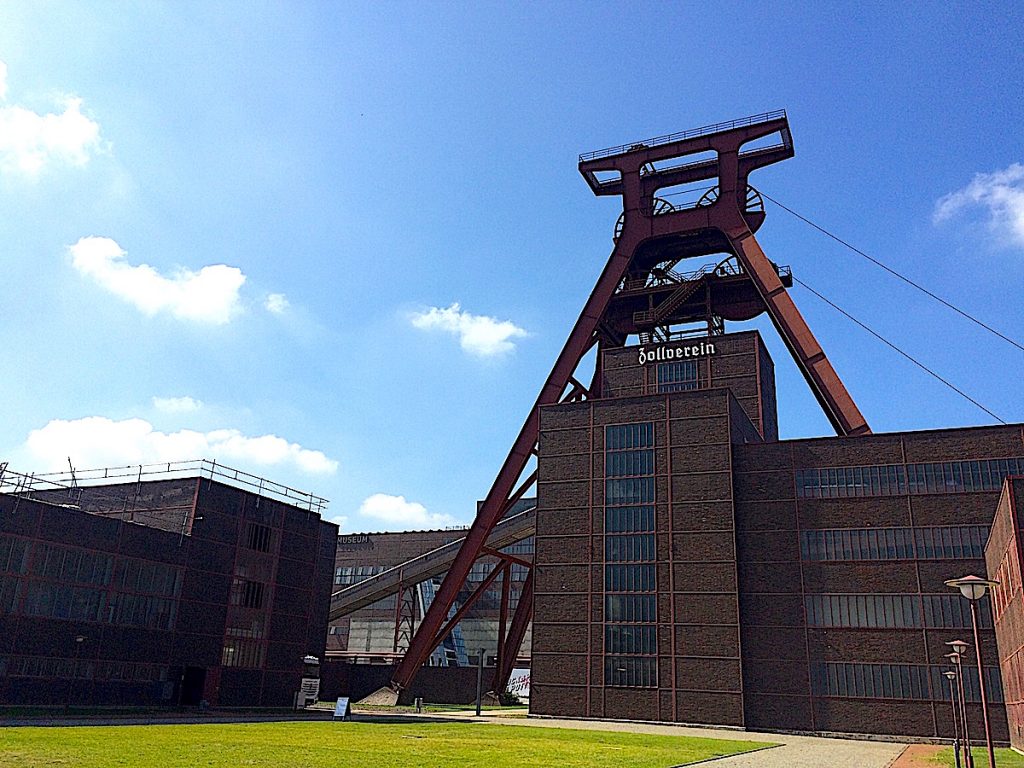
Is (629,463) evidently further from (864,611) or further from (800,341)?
(864,611)

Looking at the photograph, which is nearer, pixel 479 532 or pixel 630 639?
pixel 630 639

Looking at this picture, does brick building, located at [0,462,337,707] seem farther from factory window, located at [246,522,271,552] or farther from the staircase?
the staircase

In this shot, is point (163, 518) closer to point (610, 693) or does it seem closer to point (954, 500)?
point (610, 693)

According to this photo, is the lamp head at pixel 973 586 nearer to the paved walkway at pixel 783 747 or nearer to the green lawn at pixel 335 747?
the paved walkway at pixel 783 747

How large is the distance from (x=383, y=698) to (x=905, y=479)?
31162mm

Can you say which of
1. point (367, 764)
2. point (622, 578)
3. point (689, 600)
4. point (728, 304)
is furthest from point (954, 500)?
point (367, 764)

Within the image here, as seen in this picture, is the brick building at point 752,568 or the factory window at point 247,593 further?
the factory window at point 247,593

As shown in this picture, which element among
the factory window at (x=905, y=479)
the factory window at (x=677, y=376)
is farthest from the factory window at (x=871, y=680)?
the factory window at (x=677, y=376)

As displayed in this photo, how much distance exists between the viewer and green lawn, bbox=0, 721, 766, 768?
56.9ft

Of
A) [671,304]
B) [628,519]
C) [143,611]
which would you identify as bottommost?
[143,611]

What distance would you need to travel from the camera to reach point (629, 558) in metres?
43.3

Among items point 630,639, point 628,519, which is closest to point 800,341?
point 628,519

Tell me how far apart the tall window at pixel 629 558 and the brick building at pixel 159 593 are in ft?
54.5

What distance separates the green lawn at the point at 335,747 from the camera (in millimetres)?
17344
